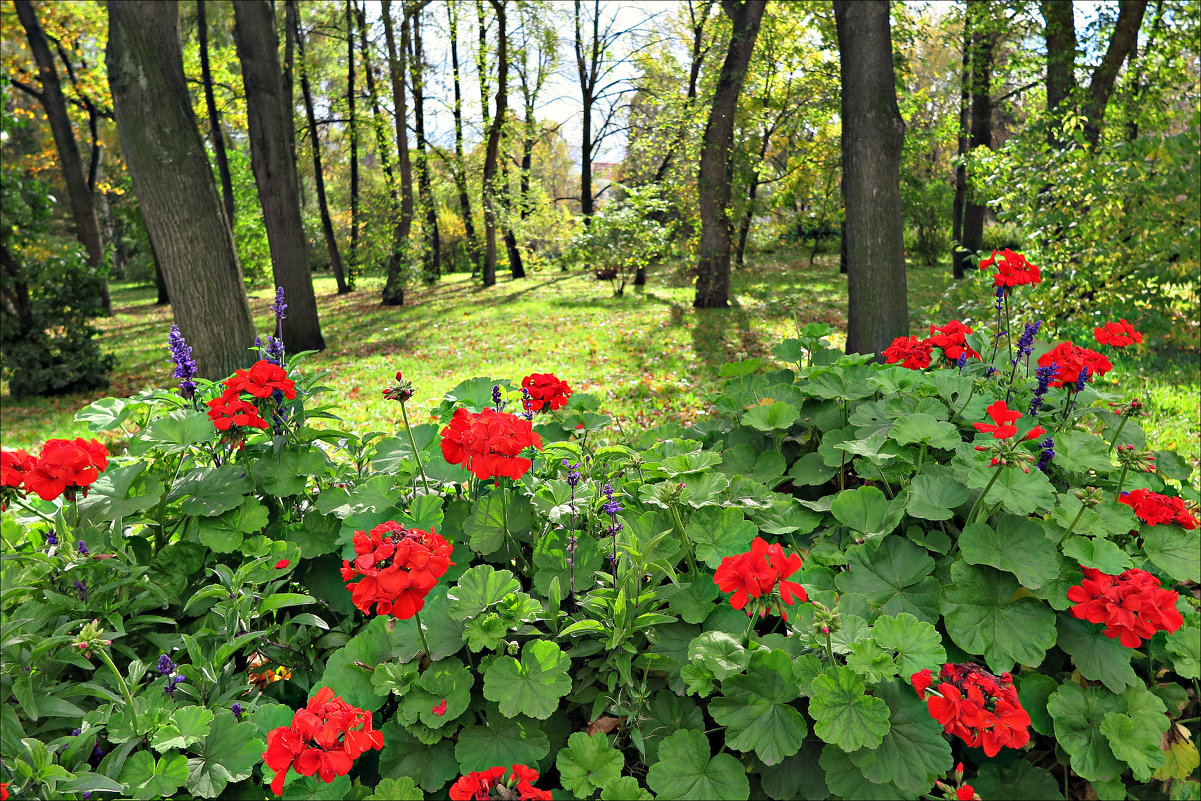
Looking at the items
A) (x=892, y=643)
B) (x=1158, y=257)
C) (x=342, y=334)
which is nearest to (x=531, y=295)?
(x=342, y=334)

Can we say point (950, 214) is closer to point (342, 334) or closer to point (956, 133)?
point (956, 133)

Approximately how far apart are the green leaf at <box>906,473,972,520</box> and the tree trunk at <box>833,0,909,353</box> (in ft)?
14.6

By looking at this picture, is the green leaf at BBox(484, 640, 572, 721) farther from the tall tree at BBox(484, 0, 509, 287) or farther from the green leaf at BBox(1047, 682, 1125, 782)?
the tall tree at BBox(484, 0, 509, 287)

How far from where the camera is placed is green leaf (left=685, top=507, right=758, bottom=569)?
5.51 feet

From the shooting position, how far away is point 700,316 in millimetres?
11875

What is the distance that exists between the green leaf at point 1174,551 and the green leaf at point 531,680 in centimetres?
157

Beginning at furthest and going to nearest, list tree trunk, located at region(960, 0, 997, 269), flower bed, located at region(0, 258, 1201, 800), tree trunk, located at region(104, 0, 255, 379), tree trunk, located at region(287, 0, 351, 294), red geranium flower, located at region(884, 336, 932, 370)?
tree trunk, located at region(287, 0, 351, 294)
tree trunk, located at region(960, 0, 997, 269)
tree trunk, located at region(104, 0, 255, 379)
red geranium flower, located at region(884, 336, 932, 370)
flower bed, located at region(0, 258, 1201, 800)

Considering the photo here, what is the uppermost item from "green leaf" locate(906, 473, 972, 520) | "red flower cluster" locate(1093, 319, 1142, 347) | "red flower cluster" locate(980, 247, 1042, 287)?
"red flower cluster" locate(980, 247, 1042, 287)

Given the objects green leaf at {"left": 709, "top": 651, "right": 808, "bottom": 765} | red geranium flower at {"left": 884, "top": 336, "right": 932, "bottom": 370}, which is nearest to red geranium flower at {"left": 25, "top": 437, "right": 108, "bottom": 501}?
green leaf at {"left": 709, "top": 651, "right": 808, "bottom": 765}

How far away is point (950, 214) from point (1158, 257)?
65.6 feet

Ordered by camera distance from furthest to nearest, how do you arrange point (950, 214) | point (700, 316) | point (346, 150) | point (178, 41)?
point (950, 214) < point (346, 150) < point (700, 316) < point (178, 41)

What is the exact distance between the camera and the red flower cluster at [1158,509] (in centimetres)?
171

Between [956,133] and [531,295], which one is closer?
[531,295]

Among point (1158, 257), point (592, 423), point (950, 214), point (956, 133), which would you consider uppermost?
point (956, 133)
